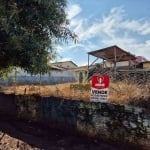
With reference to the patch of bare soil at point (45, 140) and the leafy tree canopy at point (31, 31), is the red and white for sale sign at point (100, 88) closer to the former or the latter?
the patch of bare soil at point (45, 140)

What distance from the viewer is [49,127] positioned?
13.4 m

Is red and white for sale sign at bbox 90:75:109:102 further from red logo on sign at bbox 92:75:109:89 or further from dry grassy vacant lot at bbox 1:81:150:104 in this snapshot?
dry grassy vacant lot at bbox 1:81:150:104

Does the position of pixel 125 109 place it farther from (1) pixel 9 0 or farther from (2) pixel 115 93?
(1) pixel 9 0

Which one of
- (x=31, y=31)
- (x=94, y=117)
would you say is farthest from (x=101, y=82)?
(x=31, y=31)

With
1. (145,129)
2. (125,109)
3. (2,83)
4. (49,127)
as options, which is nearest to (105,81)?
(125,109)

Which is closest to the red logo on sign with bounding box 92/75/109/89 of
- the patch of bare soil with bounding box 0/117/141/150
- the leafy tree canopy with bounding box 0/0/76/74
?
the patch of bare soil with bounding box 0/117/141/150

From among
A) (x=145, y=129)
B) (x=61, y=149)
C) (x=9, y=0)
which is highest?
(x=9, y=0)

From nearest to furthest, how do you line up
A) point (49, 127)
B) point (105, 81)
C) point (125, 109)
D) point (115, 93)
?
point (125, 109)
point (105, 81)
point (115, 93)
point (49, 127)

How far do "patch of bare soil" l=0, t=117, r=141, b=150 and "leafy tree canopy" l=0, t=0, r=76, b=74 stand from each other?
2622mm

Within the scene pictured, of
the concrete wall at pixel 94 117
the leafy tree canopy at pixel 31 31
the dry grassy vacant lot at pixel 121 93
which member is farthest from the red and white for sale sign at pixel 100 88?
the leafy tree canopy at pixel 31 31

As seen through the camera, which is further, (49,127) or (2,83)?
(2,83)

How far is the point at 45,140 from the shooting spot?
1122 centimetres

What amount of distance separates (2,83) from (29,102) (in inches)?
505

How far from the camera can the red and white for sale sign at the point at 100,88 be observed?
1112 centimetres
